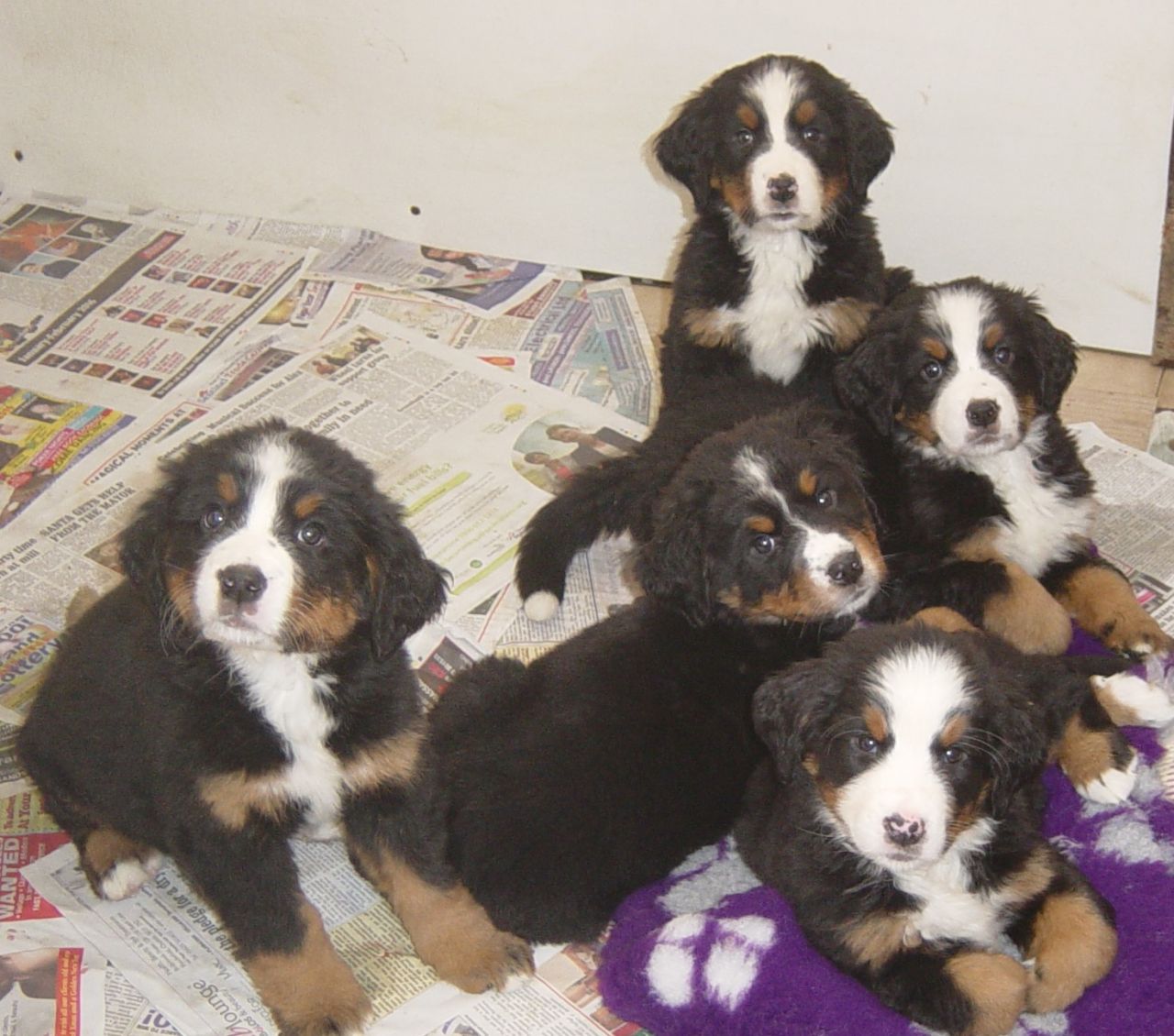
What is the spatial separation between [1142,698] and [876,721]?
91cm

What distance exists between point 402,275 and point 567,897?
2.50 m

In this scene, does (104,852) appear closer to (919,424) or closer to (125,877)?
(125,877)

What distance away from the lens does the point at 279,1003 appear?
2.63 m

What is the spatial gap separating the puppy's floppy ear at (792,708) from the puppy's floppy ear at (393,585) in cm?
57

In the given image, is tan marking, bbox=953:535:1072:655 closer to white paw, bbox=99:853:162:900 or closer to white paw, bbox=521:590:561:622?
white paw, bbox=521:590:561:622

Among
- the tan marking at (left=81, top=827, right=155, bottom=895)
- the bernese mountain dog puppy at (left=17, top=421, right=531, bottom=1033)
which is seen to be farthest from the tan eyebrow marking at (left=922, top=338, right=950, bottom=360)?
the tan marking at (left=81, top=827, right=155, bottom=895)

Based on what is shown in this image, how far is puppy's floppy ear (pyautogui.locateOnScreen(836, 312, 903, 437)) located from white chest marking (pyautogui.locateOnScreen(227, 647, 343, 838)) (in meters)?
1.24

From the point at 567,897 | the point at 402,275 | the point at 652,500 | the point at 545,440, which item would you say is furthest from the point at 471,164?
the point at 567,897

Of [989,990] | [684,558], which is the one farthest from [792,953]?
[684,558]

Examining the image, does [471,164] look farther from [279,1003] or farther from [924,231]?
[279,1003]

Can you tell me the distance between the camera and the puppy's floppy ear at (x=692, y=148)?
3.48 m

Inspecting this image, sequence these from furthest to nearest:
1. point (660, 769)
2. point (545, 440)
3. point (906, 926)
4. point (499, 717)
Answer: point (545, 440)
point (499, 717)
point (660, 769)
point (906, 926)

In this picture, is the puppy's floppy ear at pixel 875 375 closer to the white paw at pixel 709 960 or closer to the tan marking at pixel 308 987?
the white paw at pixel 709 960

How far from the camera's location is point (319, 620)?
2.43 metres
